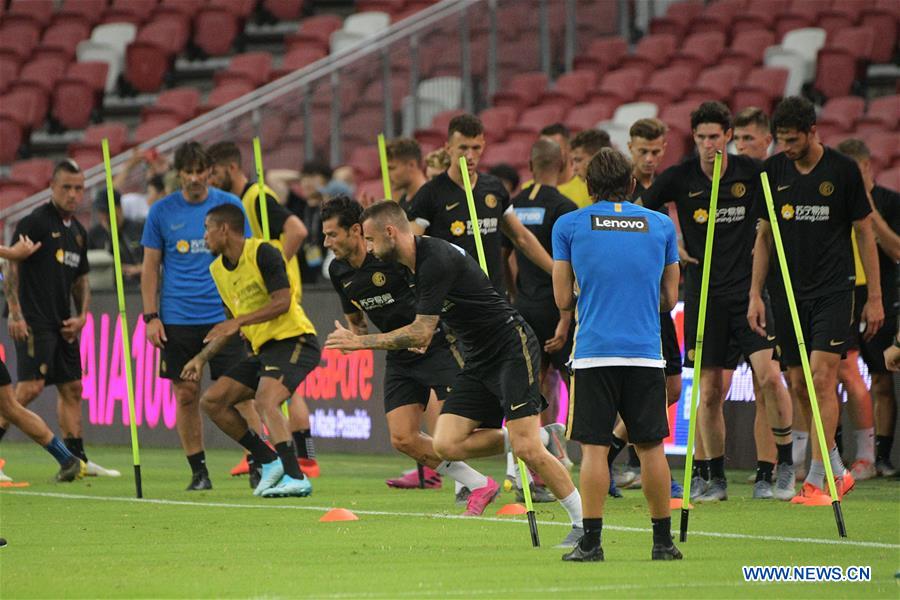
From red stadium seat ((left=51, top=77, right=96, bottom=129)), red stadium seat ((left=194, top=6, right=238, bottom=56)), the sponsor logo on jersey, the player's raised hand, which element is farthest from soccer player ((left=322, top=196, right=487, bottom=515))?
red stadium seat ((left=194, top=6, right=238, bottom=56))

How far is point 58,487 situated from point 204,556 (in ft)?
15.7

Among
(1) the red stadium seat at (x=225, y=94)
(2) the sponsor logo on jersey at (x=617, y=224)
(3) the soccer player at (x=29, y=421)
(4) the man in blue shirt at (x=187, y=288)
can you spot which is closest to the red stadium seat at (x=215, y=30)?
(1) the red stadium seat at (x=225, y=94)

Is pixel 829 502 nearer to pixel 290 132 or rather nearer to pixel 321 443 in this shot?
pixel 321 443

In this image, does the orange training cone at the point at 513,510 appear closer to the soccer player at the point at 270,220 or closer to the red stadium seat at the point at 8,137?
the soccer player at the point at 270,220

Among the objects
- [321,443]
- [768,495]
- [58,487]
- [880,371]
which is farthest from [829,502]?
[321,443]

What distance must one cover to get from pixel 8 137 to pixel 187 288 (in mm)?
13417

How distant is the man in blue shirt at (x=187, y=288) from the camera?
12.4 meters

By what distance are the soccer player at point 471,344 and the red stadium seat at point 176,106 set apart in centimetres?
1527

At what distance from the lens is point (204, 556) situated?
27.3ft

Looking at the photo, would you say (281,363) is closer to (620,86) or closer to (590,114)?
(590,114)

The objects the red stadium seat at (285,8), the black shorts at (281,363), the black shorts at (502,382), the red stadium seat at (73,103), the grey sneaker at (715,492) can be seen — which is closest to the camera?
the black shorts at (502,382)

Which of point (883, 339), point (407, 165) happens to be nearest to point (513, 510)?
point (407, 165)

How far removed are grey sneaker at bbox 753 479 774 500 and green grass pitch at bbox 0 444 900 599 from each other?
114 mm

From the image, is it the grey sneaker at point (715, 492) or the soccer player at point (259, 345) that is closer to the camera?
the grey sneaker at point (715, 492)
